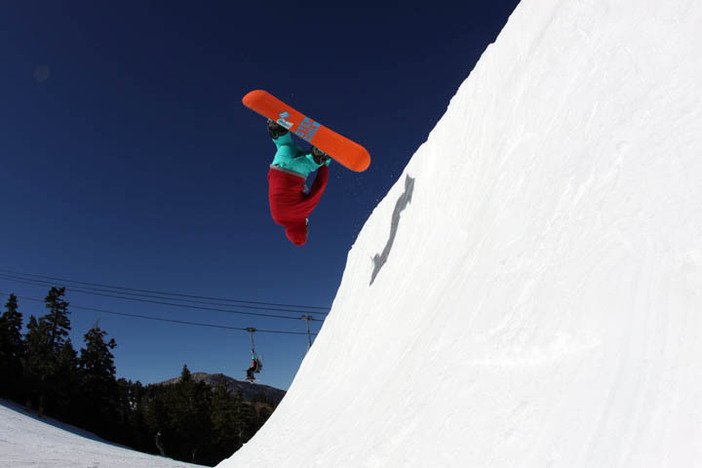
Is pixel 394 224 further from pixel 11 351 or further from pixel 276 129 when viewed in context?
pixel 11 351

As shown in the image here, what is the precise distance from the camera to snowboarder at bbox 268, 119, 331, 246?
697 cm

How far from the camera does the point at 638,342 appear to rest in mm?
1447

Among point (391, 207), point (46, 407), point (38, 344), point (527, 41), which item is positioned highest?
point (527, 41)

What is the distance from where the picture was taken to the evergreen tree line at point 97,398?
32375 mm

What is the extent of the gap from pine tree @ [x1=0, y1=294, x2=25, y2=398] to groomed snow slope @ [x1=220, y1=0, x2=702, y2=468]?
38.6 m

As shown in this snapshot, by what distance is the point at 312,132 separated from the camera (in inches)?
273

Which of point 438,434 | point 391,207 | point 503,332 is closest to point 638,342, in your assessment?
point 503,332

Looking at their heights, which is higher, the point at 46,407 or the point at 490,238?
the point at 490,238

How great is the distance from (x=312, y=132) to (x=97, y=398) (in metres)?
39.6

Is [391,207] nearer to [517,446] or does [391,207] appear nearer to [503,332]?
[503,332]

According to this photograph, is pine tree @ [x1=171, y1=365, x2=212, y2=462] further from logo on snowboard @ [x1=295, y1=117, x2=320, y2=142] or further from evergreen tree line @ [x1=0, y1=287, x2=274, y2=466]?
logo on snowboard @ [x1=295, y1=117, x2=320, y2=142]

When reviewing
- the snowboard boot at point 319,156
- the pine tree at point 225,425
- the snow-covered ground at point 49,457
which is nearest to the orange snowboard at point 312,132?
the snowboard boot at point 319,156

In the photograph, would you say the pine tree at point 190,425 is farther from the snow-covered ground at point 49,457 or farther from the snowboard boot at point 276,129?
the snowboard boot at point 276,129

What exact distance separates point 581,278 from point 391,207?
19.4 feet
